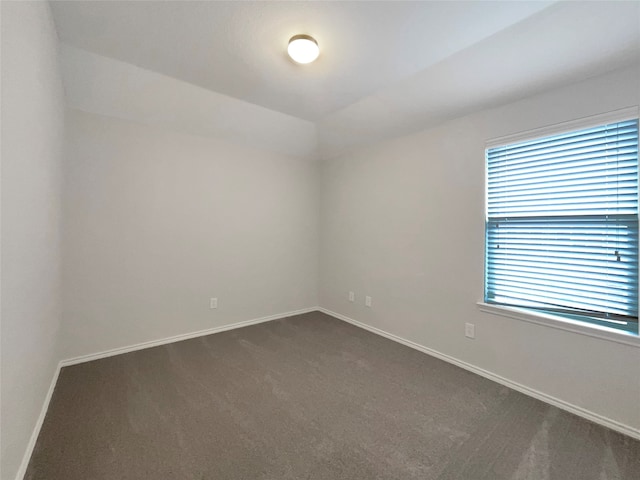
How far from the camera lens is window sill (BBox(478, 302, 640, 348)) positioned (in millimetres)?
1746

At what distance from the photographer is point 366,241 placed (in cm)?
354

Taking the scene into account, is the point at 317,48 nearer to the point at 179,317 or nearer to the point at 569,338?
the point at 569,338

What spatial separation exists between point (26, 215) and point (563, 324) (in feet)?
11.1

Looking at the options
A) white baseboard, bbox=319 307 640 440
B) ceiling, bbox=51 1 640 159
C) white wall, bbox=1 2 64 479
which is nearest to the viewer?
white wall, bbox=1 2 64 479

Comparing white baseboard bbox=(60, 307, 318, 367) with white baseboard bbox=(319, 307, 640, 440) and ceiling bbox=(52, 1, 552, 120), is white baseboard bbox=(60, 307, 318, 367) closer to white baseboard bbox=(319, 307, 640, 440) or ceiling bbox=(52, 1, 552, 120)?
white baseboard bbox=(319, 307, 640, 440)

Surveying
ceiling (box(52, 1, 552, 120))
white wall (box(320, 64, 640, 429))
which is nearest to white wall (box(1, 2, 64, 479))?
ceiling (box(52, 1, 552, 120))

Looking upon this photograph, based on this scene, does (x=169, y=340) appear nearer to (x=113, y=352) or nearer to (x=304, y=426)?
(x=113, y=352)

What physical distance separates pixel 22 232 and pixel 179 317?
6.65 feet

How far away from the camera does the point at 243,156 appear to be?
3.47 metres

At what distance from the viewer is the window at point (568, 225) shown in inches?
70.4

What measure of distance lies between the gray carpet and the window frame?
0.61 meters

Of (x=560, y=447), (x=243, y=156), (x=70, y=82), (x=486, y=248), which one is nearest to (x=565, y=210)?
(x=486, y=248)

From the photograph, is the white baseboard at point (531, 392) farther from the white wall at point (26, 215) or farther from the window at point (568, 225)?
the white wall at point (26, 215)

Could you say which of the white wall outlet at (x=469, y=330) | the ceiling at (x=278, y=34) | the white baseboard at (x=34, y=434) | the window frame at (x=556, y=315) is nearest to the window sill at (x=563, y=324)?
the window frame at (x=556, y=315)
